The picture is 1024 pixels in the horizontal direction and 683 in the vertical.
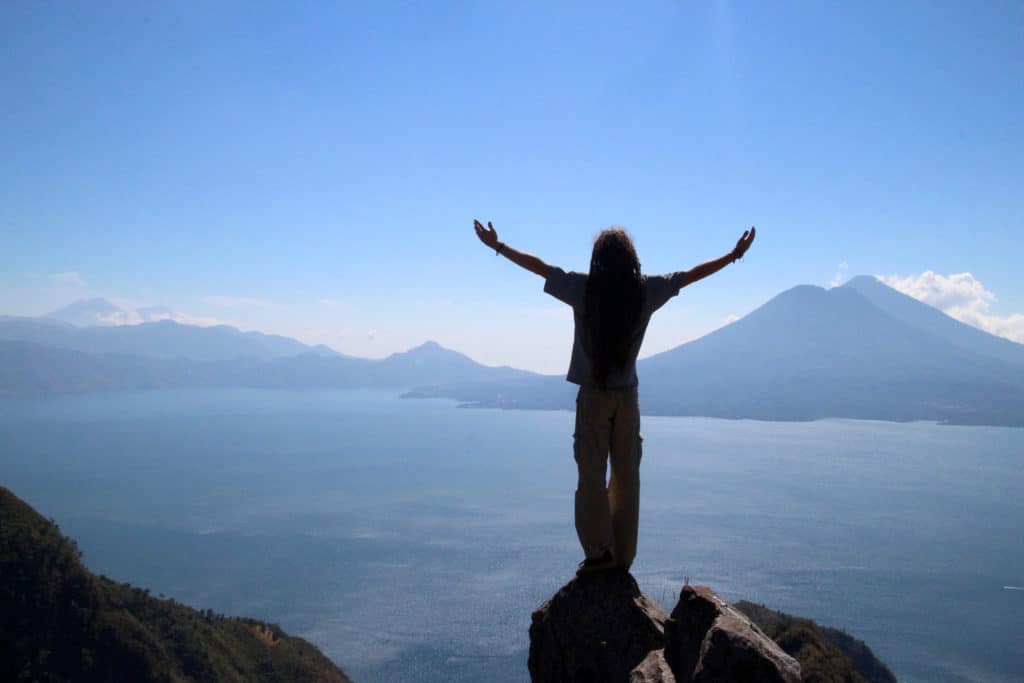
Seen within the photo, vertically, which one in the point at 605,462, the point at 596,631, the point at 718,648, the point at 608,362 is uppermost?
the point at 608,362

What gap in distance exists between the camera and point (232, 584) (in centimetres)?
5738

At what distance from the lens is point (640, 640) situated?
401 cm

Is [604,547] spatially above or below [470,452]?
above

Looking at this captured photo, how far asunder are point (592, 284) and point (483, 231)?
0.76 meters

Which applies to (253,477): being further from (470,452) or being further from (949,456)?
(949,456)

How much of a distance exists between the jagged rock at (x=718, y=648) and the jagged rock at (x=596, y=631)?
0.46 m

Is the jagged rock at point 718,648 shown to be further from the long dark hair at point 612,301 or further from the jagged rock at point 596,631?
the long dark hair at point 612,301

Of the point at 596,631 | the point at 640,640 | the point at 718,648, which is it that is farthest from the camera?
the point at 596,631

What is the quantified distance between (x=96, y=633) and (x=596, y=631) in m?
37.8

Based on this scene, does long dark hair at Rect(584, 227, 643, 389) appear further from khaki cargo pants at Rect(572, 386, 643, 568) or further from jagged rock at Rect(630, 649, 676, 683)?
jagged rock at Rect(630, 649, 676, 683)

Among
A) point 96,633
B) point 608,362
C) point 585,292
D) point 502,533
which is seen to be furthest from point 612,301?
point 502,533

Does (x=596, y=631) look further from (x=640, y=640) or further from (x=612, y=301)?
(x=612, y=301)

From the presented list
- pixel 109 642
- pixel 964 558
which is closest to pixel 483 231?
pixel 109 642

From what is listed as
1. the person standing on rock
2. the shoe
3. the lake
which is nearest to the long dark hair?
the person standing on rock
